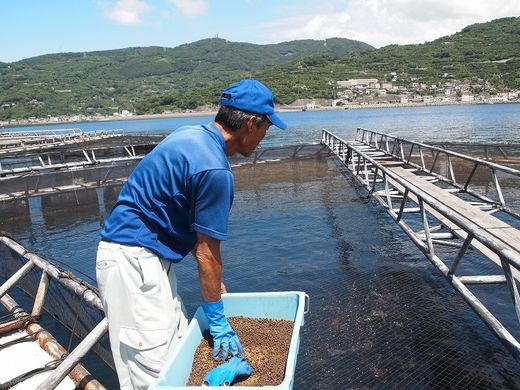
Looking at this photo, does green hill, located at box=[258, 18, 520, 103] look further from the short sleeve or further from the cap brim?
the short sleeve

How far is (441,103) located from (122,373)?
154 m

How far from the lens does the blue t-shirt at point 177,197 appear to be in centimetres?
248

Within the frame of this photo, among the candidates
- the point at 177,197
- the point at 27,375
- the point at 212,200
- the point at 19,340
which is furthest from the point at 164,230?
the point at 19,340

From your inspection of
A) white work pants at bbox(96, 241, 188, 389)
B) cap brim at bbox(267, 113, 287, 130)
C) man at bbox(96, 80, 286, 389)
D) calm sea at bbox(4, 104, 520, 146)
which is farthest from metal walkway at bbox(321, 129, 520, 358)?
calm sea at bbox(4, 104, 520, 146)

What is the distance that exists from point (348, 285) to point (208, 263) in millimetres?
5324

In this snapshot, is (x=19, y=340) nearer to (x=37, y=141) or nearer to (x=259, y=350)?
(x=259, y=350)

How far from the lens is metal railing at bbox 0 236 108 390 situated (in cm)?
359

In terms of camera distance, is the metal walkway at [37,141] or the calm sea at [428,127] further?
the calm sea at [428,127]

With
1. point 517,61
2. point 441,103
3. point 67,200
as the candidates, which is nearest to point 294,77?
point 441,103

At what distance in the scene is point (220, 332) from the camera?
290 centimetres

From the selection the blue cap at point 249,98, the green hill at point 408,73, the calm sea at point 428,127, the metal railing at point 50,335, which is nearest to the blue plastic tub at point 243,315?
the metal railing at point 50,335

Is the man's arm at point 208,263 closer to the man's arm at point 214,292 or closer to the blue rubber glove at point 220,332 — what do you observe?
the man's arm at point 214,292

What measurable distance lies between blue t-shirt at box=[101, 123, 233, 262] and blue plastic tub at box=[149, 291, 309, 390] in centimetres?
61

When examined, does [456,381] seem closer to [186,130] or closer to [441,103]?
[186,130]
